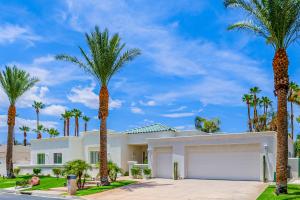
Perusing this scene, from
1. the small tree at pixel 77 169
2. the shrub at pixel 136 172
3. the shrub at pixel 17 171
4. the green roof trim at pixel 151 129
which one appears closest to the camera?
the small tree at pixel 77 169

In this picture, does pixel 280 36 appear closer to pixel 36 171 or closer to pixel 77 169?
pixel 77 169

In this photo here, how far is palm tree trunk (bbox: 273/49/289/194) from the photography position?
21.1m

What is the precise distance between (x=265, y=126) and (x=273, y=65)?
128 feet

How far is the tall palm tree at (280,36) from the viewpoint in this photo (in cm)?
2112

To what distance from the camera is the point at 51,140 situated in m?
44.8

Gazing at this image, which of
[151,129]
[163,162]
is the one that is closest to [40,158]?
[151,129]

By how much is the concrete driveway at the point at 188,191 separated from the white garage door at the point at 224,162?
1412mm

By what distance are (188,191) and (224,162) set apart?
21.7ft

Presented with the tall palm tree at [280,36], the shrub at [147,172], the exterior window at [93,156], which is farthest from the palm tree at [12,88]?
the tall palm tree at [280,36]

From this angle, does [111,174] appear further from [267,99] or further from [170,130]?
[267,99]

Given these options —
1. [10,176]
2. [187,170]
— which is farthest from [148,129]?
[10,176]

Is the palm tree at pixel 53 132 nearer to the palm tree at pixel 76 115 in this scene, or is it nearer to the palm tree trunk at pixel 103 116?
the palm tree at pixel 76 115

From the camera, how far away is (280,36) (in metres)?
21.6

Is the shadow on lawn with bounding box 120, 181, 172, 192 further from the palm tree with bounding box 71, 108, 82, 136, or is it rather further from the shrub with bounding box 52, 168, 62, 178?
the palm tree with bounding box 71, 108, 82, 136
